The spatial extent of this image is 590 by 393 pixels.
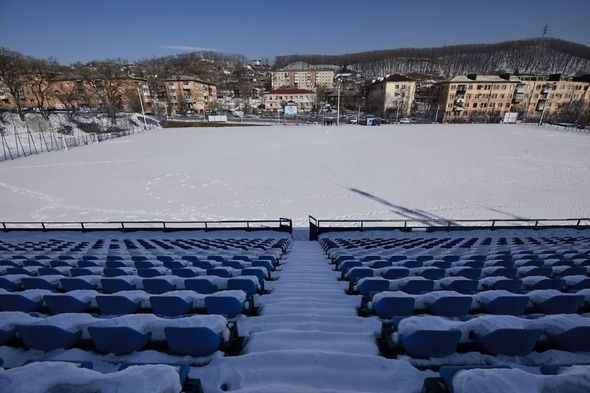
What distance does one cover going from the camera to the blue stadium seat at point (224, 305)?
3.26m

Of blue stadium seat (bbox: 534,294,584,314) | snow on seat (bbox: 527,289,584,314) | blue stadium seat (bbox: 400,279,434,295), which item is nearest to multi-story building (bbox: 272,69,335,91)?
blue stadium seat (bbox: 400,279,434,295)

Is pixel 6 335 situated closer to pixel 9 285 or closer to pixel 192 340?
pixel 192 340

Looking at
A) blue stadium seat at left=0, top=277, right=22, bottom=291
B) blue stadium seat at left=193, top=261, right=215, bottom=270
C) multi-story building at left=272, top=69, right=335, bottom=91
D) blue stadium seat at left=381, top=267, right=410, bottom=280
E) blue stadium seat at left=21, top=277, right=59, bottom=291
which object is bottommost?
blue stadium seat at left=193, top=261, right=215, bottom=270

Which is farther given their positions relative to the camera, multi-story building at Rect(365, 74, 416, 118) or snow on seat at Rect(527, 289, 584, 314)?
multi-story building at Rect(365, 74, 416, 118)

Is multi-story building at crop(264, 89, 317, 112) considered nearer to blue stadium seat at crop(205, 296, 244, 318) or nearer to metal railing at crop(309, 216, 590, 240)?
metal railing at crop(309, 216, 590, 240)

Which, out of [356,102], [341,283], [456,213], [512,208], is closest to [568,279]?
[341,283]

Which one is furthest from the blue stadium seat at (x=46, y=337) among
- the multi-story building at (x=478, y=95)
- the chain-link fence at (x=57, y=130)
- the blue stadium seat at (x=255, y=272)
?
the multi-story building at (x=478, y=95)

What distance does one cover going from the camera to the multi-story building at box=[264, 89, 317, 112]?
103812 millimetres

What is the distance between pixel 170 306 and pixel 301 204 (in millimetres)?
13879

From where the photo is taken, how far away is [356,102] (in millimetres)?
110625

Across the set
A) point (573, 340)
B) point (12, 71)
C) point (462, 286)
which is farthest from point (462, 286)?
point (12, 71)

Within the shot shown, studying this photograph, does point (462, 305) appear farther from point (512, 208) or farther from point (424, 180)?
point (424, 180)

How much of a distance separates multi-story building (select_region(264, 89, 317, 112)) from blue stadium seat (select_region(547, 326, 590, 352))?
105400 mm

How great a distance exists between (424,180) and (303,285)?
18692 mm
